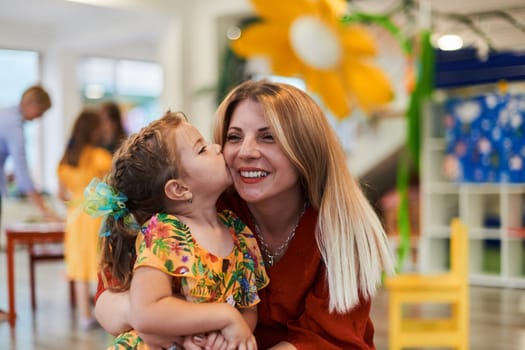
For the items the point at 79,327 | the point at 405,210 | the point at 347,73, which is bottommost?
the point at 79,327

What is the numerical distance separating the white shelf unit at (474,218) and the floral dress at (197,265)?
15.6 feet

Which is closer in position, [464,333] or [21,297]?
[464,333]

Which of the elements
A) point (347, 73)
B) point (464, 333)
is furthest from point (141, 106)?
point (347, 73)

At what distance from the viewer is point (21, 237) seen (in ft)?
12.1

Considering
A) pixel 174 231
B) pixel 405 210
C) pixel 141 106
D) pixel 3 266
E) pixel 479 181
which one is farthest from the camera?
pixel 141 106

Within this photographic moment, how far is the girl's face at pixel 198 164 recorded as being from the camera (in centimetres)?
135

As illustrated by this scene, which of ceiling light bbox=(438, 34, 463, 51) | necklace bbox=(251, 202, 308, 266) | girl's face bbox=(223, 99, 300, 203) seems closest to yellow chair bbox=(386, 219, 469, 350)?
necklace bbox=(251, 202, 308, 266)

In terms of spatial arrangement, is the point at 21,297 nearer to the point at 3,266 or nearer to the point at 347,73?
the point at 3,266

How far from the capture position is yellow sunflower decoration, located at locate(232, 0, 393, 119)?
6.43 feet

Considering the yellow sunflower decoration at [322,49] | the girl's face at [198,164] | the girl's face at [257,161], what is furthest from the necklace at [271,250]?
the yellow sunflower decoration at [322,49]

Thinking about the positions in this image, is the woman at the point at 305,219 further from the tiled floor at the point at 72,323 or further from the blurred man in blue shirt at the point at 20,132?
the tiled floor at the point at 72,323

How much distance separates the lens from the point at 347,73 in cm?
201

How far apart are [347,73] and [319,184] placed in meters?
0.62

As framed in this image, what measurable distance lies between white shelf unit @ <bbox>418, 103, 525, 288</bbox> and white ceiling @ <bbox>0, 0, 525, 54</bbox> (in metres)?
1.10
